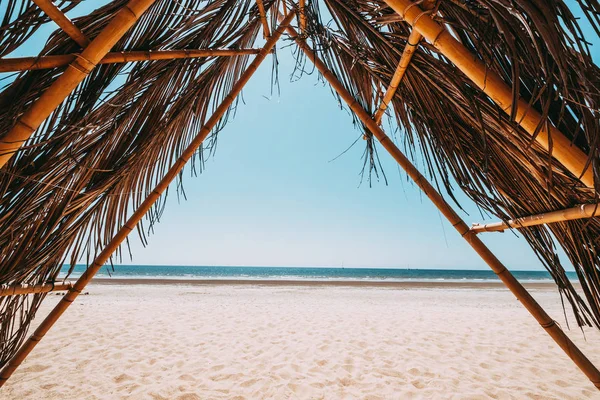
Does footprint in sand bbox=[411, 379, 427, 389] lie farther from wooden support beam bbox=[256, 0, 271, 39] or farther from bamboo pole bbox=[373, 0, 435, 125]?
wooden support beam bbox=[256, 0, 271, 39]

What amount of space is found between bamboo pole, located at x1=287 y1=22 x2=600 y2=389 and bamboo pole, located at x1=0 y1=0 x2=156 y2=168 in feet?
3.22

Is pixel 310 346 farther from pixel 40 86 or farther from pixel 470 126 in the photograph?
pixel 40 86

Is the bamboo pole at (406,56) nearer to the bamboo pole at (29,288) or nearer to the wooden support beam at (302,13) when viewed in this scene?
the wooden support beam at (302,13)

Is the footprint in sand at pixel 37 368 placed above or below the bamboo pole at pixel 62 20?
below

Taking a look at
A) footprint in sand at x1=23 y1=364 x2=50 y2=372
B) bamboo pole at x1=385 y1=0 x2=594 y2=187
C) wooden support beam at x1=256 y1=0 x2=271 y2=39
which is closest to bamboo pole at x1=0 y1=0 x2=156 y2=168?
bamboo pole at x1=385 y1=0 x2=594 y2=187

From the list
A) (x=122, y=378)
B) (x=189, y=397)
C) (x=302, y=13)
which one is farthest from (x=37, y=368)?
(x=302, y=13)

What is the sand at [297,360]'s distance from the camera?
96.9 inches

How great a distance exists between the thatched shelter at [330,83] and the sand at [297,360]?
167 centimetres

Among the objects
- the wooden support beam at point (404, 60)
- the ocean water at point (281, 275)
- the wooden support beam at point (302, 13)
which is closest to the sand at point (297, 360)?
the wooden support beam at point (404, 60)

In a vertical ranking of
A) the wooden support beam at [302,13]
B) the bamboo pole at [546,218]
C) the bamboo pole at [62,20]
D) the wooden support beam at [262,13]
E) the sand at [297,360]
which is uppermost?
the wooden support beam at [302,13]

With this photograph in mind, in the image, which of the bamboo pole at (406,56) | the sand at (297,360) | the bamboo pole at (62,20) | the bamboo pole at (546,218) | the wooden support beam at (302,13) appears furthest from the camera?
the sand at (297,360)

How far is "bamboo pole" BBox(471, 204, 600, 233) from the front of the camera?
2.63 feet

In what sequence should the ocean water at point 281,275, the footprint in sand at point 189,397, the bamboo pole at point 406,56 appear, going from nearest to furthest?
the bamboo pole at point 406,56 < the footprint in sand at point 189,397 < the ocean water at point 281,275

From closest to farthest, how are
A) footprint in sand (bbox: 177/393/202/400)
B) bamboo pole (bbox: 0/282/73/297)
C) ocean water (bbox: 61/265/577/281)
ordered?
bamboo pole (bbox: 0/282/73/297) → footprint in sand (bbox: 177/393/202/400) → ocean water (bbox: 61/265/577/281)
